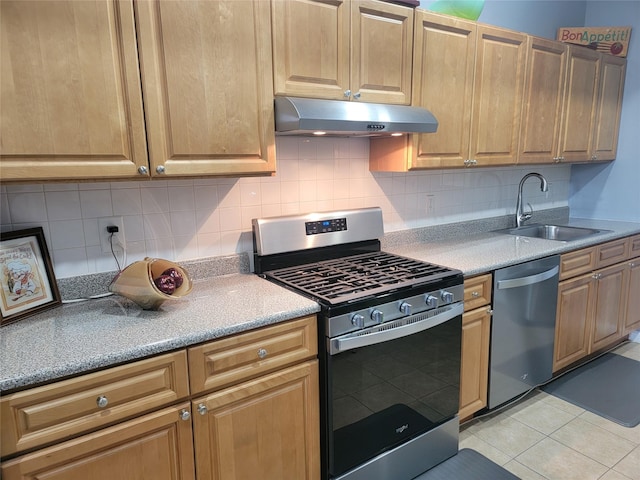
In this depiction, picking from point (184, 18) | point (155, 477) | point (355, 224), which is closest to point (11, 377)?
point (155, 477)

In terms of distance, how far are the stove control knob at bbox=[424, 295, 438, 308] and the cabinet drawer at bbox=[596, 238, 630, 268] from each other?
153 centimetres

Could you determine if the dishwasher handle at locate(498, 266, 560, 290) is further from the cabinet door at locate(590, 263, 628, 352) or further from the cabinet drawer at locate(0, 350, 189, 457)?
the cabinet drawer at locate(0, 350, 189, 457)

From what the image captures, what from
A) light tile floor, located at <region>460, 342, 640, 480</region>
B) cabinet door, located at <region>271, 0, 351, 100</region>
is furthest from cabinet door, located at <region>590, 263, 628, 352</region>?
cabinet door, located at <region>271, 0, 351, 100</region>

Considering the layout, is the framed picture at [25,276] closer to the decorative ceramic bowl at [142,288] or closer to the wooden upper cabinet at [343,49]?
the decorative ceramic bowl at [142,288]

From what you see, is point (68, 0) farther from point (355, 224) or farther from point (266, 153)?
point (355, 224)

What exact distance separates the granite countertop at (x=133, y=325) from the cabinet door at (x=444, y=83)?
584 millimetres

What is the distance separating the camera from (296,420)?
1.61m

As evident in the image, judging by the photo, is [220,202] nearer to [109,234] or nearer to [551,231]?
[109,234]

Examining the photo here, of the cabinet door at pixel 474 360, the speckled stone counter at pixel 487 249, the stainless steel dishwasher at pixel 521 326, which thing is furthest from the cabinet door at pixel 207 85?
the stainless steel dishwasher at pixel 521 326

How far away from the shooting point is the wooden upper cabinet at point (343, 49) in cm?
170

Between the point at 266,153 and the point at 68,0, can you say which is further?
the point at 266,153

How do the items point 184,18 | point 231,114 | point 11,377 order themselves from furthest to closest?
1. point 231,114
2. point 184,18
3. point 11,377

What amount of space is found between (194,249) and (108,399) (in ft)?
2.70

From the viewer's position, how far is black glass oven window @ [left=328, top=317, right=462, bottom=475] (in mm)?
1670
